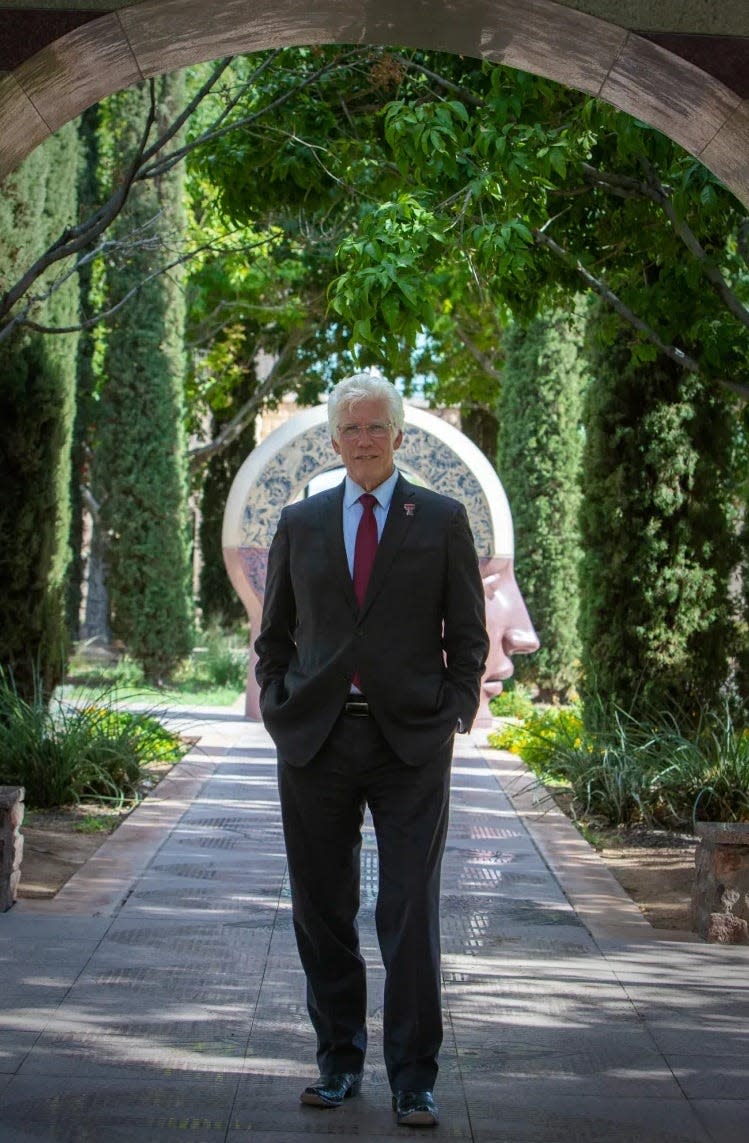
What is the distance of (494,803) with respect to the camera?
9.85m

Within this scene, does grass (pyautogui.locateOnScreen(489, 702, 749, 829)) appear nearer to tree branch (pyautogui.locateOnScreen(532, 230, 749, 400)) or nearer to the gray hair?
tree branch (pyautogui.locateOnScreen(532, 230, 749, 400))

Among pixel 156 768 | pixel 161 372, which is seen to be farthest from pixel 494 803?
pixel 161 372

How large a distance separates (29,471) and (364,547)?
691 centimetres

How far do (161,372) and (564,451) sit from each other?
18.1 feet

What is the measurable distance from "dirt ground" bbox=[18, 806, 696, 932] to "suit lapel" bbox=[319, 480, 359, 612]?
10.7ft

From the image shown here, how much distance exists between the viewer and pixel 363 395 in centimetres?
402

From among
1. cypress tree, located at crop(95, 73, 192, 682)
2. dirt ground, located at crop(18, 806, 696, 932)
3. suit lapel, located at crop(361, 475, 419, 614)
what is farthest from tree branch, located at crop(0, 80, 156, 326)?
cypress tree, located at crop(95, 73, 192, 682)

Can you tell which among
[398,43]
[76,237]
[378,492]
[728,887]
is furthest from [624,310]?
[378,492]

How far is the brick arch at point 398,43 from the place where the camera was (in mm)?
4336

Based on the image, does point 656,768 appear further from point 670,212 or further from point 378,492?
point 378,492

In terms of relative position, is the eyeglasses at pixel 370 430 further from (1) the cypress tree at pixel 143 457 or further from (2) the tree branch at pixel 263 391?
(2) the tree branch at pixel 263 391

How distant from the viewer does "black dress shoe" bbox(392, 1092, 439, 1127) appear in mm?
3834

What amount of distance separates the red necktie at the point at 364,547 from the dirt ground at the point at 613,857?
3.21 meters

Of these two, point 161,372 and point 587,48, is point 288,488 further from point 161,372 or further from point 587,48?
point 587,48
